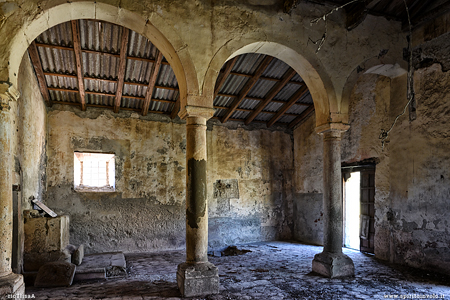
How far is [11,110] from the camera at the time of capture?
A: 4336 mm

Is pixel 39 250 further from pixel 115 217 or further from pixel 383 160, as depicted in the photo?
pixel 383 160

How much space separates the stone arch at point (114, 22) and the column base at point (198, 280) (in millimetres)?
2774

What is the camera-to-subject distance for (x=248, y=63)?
25.2 feet

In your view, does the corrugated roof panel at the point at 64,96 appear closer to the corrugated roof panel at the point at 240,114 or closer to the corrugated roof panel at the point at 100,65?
the corrugated roof panel at the point at 100,65

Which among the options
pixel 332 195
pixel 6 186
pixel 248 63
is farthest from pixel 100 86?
pixel 332 195

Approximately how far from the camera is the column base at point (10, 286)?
12.9ft

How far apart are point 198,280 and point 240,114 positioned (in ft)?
20.6

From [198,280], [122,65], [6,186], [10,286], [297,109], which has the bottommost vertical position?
[198,280]

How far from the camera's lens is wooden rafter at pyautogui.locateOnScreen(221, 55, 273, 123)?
7.55 m

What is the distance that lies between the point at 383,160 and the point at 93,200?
7.51 m

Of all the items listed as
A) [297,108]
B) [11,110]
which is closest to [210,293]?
[11,110]

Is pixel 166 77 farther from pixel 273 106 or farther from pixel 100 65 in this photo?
pixel 273 106

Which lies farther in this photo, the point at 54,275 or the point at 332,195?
the point at 332,195

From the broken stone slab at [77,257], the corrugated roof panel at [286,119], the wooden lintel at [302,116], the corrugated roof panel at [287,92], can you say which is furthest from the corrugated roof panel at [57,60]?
the wooden lintel at [302,116]
